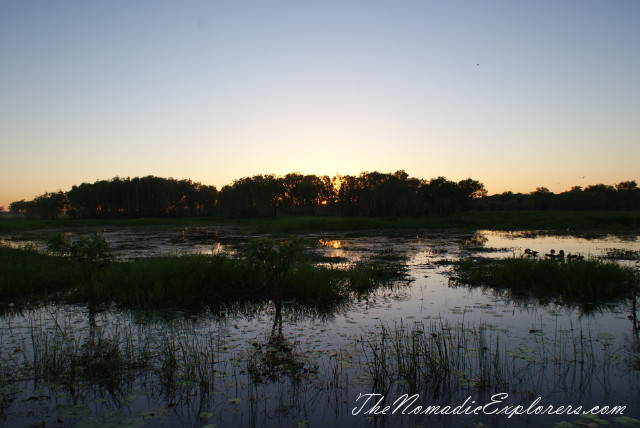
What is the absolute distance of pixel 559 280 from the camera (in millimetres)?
13047

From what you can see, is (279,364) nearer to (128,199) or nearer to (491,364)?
(491,364)

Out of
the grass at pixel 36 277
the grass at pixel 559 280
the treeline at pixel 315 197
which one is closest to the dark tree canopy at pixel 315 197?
the treeline at pixel 315 197

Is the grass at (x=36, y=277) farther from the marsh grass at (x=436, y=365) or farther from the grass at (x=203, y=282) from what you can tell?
the marsh grass at (x=436, y=365)

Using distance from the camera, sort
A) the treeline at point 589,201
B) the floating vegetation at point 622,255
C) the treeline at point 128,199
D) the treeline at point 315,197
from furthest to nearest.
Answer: the treeline at point 128,199
the treeline at point 315,197
the treeline at point 589,201
the floating vegetation at point 622,255

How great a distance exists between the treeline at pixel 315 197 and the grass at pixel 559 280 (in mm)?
89950

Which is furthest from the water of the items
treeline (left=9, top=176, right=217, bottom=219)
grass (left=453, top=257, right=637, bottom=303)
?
treeline (left=9, top=176, right=217, bottom=219)

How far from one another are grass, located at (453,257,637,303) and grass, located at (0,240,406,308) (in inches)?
188

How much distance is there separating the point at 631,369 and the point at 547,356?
49.6 inches

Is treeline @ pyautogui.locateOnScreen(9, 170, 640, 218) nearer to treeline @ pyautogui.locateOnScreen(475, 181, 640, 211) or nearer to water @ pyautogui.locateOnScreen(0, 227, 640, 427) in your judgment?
treeline @ pyautogui.locateOnScreen(475, 181, 640, 211)

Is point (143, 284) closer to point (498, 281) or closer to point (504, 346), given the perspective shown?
point (504, 346)

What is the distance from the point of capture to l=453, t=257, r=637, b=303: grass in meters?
12.0

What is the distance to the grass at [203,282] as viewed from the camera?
1142 cm

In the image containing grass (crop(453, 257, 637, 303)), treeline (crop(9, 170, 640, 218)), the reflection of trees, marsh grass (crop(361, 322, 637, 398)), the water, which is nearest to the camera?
the water

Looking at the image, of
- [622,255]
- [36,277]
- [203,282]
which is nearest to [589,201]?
[622,255]
